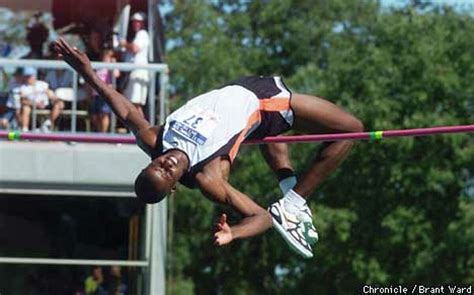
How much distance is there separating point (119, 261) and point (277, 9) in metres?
16.4

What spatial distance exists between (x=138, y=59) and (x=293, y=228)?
670 centimetres

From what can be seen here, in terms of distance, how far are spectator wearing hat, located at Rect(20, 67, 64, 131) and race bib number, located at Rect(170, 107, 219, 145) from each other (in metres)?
6.96

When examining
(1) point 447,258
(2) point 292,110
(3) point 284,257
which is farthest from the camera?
(3) point 284,257

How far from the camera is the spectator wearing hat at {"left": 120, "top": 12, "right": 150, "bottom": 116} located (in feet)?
54.8

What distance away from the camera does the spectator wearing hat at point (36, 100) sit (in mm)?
16703

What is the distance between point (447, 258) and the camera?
25094mm

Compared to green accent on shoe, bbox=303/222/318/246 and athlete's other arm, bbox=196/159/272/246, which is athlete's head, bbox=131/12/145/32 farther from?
athlete's other arm, bbox=196/159/272/246

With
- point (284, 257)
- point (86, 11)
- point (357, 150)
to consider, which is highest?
point (86, 11)

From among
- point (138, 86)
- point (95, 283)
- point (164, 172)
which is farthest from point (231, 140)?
point (95, 283)

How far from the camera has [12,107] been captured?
16.9 meters

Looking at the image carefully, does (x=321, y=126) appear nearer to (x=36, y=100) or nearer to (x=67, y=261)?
(x=36, y=100)

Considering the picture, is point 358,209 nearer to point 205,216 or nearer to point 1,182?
point 205,216

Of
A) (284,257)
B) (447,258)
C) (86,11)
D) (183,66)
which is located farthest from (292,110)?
(183,66)

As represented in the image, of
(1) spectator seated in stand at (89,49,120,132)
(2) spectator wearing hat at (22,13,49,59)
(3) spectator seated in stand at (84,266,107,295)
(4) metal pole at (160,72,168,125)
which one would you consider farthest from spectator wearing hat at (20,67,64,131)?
(3) spectator seated in stand at (84,266,107,295)
